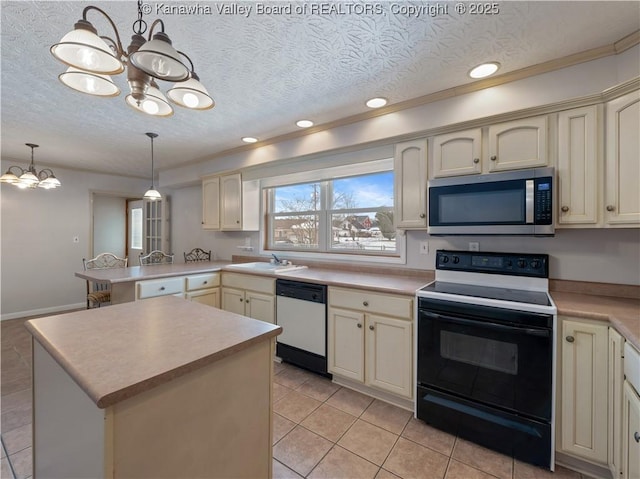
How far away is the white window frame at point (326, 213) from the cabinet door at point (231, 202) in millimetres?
308

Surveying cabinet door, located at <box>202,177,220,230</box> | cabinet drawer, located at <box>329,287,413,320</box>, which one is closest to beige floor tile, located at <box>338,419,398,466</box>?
cabinet drawer, located at <box>329,287,413,320</box>

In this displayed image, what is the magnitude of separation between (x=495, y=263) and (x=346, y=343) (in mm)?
1290

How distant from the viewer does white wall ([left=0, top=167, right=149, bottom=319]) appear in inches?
163

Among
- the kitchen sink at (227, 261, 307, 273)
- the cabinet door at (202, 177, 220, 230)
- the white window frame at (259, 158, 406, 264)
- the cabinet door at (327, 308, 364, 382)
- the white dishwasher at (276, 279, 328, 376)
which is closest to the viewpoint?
the cabinet door at (327, 308, 364, 382)

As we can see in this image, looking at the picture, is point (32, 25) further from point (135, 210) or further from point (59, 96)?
point (135, 210)

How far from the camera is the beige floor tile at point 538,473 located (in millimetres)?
1523

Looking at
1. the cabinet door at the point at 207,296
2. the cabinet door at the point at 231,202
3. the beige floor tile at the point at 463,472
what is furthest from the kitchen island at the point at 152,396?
the cabinet door at the point at 231,202

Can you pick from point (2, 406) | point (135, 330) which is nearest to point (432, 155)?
point (135, 330)

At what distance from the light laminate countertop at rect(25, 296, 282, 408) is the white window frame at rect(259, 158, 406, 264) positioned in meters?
1.75

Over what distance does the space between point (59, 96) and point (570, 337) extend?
3862mm

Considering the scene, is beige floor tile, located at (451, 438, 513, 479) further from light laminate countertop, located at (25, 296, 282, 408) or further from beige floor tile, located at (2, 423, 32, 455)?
beige floor tile, located at (2, 423, 32, 455)

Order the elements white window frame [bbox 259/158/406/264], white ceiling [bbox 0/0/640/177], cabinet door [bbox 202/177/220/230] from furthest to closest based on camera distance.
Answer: cabinet door [bbox 202/177/220/230]
white window frame [bbox 259/158/406/264]
white ceiling [bbox 0/0/640/177]

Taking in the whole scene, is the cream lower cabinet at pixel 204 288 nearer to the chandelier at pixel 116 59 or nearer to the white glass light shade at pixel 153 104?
the white glass light shade at pixel 153 104

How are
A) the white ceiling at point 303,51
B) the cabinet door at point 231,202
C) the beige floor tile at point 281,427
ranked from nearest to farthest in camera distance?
the white ceiling at point 303,51
the beige floor tile at point 281,427
the cabinet door at point 231,202
